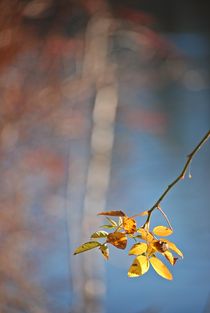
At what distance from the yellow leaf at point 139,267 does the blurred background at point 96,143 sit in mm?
700

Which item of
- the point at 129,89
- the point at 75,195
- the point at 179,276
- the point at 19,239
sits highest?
the point at 129,89

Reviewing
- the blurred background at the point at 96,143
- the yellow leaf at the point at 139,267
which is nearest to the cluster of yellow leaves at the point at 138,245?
the yellow leaf at the point at 139,267

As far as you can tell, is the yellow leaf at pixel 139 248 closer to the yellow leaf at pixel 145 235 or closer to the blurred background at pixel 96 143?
the yellow leaf at pixel 145 235

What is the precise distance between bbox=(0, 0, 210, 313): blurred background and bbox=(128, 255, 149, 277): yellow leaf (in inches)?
27.6

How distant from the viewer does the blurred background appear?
53.3 inches

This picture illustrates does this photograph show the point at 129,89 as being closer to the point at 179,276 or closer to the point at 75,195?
the point at 75,195

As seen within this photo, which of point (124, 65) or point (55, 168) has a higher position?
point (124, 65)

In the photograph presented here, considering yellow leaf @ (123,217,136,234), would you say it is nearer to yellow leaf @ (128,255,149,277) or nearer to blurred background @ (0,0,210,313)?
yellow leaf @ (128,255,149,277)

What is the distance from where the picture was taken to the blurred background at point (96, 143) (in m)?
1.35

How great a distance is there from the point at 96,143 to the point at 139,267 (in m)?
0.77

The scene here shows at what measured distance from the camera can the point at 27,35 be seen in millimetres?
1396

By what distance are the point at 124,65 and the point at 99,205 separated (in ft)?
1.49

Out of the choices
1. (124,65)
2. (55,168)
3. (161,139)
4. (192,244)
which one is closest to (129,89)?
(124,65)

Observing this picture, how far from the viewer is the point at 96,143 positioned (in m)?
1.38
